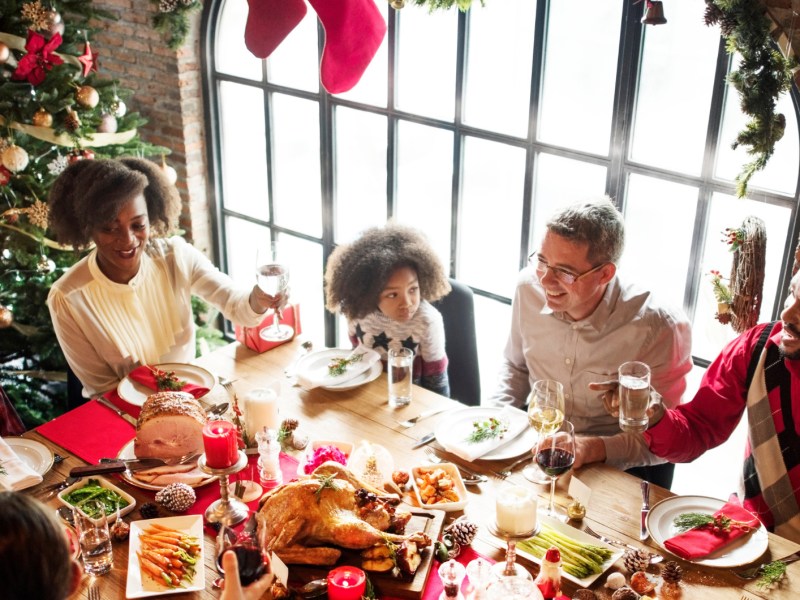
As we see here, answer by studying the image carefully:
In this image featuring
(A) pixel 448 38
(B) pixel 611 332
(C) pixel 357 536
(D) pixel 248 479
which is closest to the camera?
(C) pixel 357 536

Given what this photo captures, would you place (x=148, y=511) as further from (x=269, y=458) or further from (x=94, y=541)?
(x=269, y=458)

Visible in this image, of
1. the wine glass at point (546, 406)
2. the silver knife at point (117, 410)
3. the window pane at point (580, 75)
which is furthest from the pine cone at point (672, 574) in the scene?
the window pane at point (580, 75)

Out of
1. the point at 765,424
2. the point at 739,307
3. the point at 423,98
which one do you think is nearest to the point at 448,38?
the point at 423,98

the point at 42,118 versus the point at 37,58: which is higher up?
the point at 37,58

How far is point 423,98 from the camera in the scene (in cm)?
375

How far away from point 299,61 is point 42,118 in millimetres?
1257

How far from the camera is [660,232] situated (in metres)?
3.23

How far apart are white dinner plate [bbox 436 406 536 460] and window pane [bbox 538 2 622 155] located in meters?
1.29

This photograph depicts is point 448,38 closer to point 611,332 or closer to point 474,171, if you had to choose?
point 474,171

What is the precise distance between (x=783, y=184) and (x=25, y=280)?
321 centimetres

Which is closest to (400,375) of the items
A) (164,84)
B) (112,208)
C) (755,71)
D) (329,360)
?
(329,360)

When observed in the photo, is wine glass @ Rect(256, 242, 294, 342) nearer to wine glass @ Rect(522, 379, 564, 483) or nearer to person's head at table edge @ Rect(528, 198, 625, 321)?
person's head at table edge @ Rect(528, 198, 625, 321)

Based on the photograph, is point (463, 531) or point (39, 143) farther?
point (39, 143)

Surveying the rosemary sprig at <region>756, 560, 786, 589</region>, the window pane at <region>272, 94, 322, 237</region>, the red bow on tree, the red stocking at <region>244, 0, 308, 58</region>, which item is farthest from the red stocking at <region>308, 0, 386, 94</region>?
the window pane at <region>272, 94, 322, 237</region>
